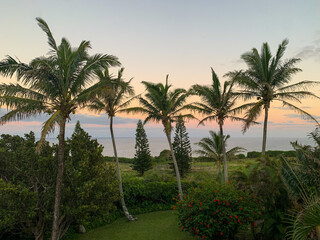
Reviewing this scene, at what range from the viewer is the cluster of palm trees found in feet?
29.0

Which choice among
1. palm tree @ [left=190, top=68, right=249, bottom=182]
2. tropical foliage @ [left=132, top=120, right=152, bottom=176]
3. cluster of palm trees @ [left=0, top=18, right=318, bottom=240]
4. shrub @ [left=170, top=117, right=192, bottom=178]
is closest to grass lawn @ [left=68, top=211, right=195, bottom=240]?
cluster of palm trees @ [left=0, top=18, right=318, bottom=240]

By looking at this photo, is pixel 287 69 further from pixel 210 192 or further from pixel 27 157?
pixel 27 157

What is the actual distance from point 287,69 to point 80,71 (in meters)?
12.8

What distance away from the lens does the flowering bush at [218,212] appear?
28.0 ft

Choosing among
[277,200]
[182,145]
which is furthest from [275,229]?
[182,145]

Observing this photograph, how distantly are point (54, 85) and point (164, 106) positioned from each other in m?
7.95

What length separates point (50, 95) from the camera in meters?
9.27

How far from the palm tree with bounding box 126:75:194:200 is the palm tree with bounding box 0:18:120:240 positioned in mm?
5649

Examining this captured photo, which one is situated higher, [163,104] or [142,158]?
[163,104]

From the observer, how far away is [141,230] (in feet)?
41.8

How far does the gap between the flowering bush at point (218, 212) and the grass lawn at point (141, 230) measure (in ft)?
8.35

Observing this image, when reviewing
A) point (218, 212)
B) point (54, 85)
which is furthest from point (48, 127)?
point (218, 212)

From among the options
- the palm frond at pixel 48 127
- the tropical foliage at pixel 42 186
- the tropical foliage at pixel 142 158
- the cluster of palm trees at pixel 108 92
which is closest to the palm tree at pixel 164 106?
the cluster of palm trees at pixel 108 92

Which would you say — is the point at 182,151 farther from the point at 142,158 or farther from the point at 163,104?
the point at 163,104
